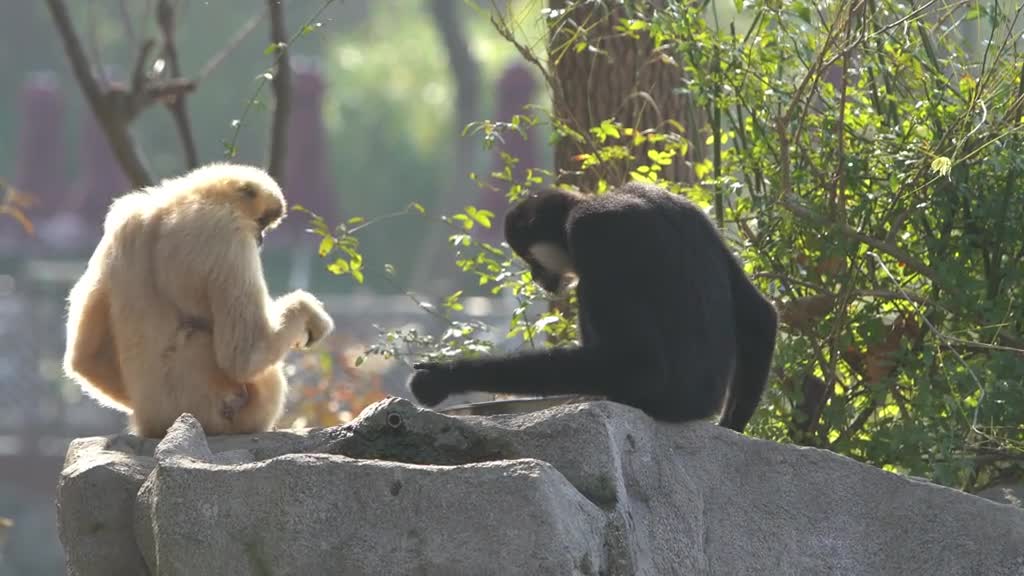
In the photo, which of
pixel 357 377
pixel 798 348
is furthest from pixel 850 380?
pixel 357 377

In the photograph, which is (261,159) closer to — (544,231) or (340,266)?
(340,266)

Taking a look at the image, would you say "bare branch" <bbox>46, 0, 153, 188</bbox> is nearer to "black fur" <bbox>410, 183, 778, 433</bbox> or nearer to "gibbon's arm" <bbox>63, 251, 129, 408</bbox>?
"gibbon's arm" <bbox>63, 251, 129, 408</bbox>

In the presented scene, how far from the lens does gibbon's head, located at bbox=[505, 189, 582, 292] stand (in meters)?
4.59

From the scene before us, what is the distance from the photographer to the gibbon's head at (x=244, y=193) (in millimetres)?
4840

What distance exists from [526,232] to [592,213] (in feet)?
1.53

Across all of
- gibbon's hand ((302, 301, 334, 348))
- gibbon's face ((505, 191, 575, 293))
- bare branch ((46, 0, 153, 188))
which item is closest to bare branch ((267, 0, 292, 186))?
bare branch ((46, 0, 153, 188))

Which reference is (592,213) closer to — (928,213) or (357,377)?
(928,213)

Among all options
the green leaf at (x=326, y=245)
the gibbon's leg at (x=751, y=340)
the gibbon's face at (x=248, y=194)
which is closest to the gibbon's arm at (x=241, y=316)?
the gibbon's face at (x=248, y=194)

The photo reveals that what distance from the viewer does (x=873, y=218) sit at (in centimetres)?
490

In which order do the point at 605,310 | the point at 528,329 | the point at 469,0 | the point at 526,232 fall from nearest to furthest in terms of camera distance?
1. the point at 605,310
2. the point at 526,232
3. the point at 469,0
4. the point at 528,329

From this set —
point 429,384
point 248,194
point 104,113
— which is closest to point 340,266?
point 248,194

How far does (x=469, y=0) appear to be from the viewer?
4938 millimetres

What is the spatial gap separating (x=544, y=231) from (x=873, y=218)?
3.93 ft

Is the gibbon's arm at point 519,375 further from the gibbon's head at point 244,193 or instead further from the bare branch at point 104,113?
the bare branch at point 104,113
